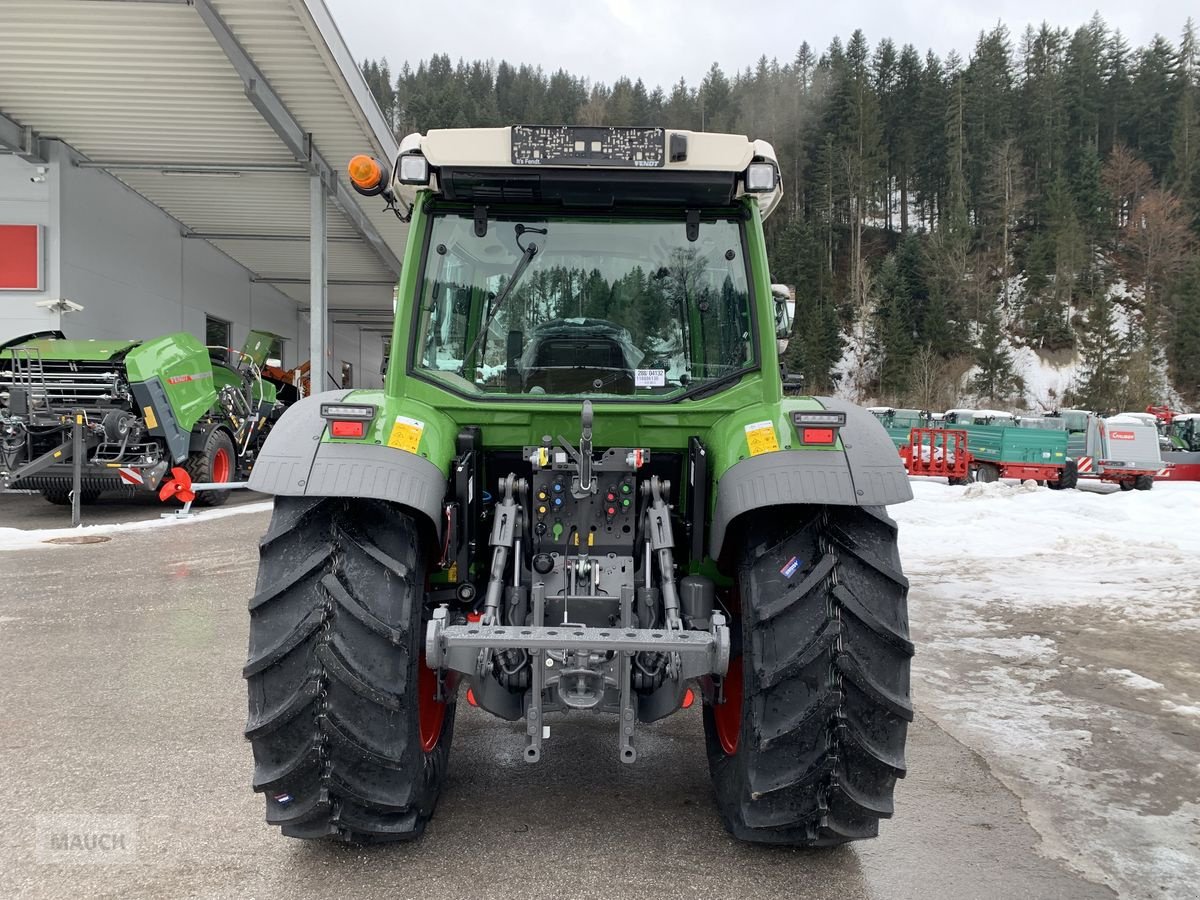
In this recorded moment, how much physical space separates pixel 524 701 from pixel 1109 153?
67.0 meters

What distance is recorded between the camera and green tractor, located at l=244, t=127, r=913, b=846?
2.51 meters

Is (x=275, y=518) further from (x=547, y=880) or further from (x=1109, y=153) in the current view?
(x=1109, y=153)

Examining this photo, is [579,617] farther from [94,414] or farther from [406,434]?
[94,414]

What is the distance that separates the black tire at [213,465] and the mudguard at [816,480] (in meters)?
10.6

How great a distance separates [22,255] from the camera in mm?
13977

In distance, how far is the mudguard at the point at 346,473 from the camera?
2.57 metres

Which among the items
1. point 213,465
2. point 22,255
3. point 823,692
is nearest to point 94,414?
point 213,465

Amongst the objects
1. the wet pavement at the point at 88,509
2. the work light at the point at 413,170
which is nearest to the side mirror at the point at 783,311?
the work light at the point at 413,170

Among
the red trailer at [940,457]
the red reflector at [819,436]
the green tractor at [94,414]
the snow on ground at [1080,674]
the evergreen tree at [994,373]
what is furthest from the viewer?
the evergreen tree at [994,373]

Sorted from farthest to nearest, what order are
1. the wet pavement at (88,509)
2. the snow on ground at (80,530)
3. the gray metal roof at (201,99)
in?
the wet pavement at (88,509) → the gray metal roof at (201,99) → the snow on ground at (80,530)

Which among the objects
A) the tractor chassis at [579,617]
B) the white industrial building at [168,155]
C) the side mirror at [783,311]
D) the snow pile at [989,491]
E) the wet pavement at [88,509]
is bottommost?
the wet pavement at [88,509]

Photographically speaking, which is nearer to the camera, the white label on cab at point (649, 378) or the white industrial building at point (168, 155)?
the white label on cab at point (649, 378)

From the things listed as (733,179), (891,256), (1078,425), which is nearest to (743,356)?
(733,179)

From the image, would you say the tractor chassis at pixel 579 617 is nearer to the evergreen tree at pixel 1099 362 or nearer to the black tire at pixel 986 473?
the black tire at pixel 986 473
